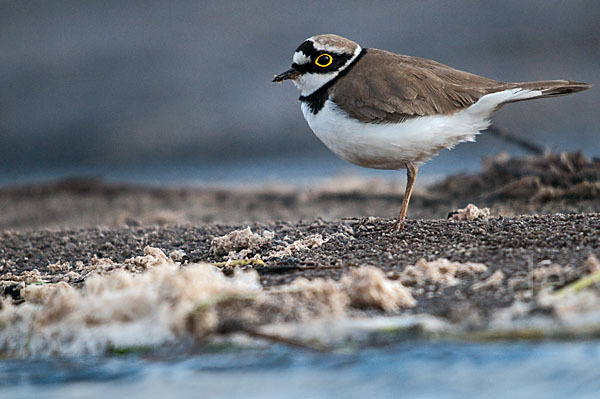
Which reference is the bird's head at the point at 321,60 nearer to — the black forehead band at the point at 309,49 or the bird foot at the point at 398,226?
the black forehead band at the point at 309,49

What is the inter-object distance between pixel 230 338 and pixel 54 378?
680mm

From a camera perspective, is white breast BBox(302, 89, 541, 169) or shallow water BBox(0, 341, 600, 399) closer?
shallow water BBox(0, 341, 600, 399)

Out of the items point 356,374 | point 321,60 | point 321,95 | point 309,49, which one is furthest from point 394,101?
point 356,374

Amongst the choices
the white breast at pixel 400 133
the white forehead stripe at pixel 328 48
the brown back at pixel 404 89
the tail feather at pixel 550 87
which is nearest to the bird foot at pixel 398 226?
the white breast at pixel 400 133

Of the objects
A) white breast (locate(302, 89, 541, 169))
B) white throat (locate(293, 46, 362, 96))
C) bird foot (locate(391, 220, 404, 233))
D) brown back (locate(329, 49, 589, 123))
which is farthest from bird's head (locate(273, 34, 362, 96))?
bird foot (locate(391, 220, 404, 233))

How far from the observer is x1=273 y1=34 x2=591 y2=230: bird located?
163 inches

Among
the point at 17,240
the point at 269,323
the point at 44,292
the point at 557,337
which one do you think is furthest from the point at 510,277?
the point at 17,240

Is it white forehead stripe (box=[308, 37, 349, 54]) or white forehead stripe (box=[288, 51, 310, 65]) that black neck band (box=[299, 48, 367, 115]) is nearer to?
white forehead stripe (box=[308, 37, 349, 54])

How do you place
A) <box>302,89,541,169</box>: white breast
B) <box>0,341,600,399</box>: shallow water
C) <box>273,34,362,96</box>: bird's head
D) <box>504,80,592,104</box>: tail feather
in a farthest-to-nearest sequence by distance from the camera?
<box>273,34,362,96</box>: bird's head, <box>504,80,592,104</box>: tail feather, <box>302,89,541,169</box>: white breast, <box>0,341,600,399</box>: shallow water

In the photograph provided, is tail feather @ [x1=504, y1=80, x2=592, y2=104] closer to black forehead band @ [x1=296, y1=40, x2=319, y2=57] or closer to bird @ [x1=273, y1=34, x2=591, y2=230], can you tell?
bird @ [x1=273, y1=34, x2=591, y2=230]

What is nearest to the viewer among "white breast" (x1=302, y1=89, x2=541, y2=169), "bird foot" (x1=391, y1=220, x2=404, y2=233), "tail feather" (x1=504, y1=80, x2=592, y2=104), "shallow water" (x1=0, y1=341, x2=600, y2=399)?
"shallow water" (x1=0, y1=341, x2=600, y2=399)

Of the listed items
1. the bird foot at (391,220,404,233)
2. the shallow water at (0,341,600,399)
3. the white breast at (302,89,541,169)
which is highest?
the white breast at (302,89,541,169)

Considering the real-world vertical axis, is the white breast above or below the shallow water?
above

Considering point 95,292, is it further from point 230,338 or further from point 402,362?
point 402,362
